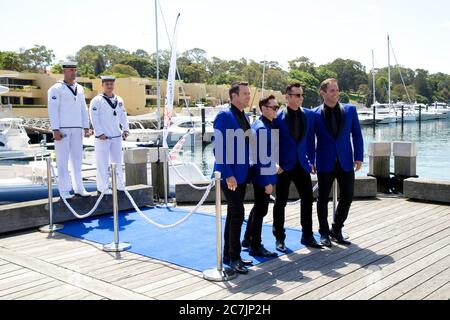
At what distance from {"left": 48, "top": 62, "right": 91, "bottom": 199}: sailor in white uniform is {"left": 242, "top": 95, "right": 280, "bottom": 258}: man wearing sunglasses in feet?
9.79

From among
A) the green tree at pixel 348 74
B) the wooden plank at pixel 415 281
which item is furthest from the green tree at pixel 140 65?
the wooden plank at pixel 415 281

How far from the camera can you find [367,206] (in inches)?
307

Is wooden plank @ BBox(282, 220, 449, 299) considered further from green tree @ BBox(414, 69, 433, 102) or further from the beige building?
green tree @ BBox(414, 69, 433, 102)

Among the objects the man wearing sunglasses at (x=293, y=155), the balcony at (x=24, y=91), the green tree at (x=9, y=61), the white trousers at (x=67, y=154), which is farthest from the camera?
the green tree at (x=9, y=61)

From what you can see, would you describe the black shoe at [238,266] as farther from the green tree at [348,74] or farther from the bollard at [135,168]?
the green tree at [348,74]

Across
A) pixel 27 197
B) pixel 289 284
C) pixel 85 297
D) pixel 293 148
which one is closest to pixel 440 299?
pixel 289 284

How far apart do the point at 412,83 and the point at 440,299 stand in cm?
15959

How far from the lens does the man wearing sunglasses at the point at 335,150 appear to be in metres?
5.48

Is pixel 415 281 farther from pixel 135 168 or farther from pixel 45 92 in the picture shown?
pixel 45 92

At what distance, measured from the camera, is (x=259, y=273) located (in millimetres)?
4562

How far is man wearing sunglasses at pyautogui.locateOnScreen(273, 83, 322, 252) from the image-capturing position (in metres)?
5.19

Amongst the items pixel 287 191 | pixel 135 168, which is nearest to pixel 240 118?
pixel 287 191

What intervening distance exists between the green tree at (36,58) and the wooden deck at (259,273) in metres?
75.2

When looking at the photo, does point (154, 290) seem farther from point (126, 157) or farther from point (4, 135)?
point (4, 135)
